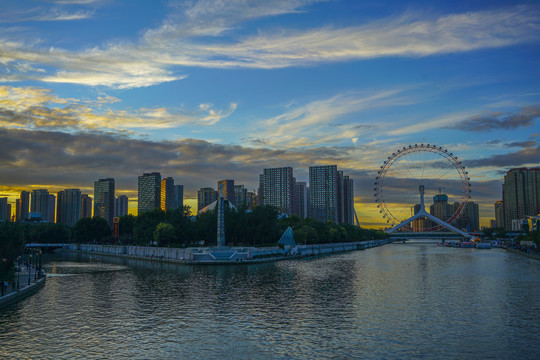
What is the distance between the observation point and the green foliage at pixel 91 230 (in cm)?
16412

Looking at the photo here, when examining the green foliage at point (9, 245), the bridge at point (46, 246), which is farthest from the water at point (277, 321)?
the bridge at point (46, 246)

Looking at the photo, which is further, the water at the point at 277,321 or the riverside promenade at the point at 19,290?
the riverside promenade at the point at 19,290

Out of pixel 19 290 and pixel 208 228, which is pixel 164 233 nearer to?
pixel 208 228

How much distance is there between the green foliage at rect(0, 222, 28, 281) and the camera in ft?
134

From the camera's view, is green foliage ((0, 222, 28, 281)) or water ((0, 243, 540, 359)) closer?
water ((0, 243, 540, 359))

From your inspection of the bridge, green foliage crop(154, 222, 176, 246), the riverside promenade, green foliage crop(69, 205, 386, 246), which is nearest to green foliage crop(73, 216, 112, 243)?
the bridge

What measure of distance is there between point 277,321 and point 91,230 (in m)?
146

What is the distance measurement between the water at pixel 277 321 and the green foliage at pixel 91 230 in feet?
381

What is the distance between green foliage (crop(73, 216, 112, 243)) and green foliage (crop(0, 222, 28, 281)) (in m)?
122

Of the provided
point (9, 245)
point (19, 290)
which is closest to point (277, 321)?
point (19, 290)

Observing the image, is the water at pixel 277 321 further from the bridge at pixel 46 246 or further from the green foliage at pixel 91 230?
the bridge at pixel 46 246

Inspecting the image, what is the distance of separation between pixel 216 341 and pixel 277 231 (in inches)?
3891

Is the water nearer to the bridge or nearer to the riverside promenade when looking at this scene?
the riverside promenade

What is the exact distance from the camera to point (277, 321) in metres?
32.4
